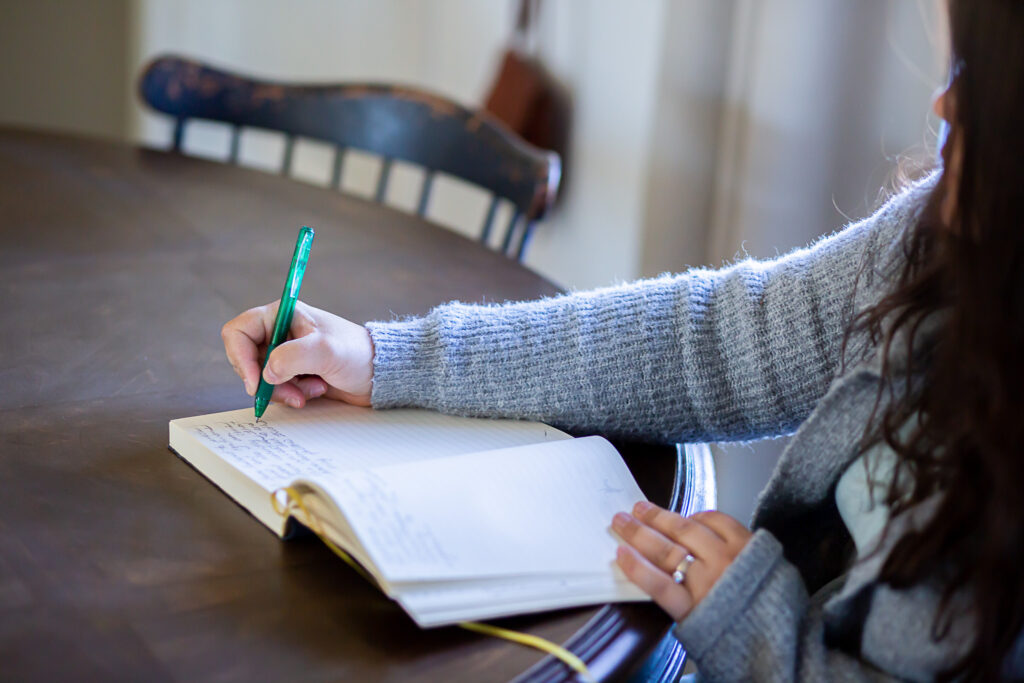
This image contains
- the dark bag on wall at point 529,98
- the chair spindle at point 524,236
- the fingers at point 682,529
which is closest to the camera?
the fingers at point 682,529

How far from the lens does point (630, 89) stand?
1.93 metres

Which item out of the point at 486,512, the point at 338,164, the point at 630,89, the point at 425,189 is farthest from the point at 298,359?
the point at 630,89

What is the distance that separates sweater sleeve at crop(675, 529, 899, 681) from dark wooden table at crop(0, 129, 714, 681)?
0.10 feet

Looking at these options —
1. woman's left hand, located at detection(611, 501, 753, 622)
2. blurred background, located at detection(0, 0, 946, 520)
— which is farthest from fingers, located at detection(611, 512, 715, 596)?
blurred background, located at detection(0, 0, 946, 520)

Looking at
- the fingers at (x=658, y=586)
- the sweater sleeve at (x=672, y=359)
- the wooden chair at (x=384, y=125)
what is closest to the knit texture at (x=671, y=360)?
the sweater sleeve at (x=672, y=359)

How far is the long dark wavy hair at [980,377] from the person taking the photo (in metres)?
0.58

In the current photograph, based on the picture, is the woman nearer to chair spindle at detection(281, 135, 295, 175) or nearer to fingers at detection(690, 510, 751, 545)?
fingers at detection(690, 510, 751, 545)

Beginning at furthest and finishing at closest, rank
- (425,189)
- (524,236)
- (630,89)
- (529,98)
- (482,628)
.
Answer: (529,98), (630,89), (425,189), (524,236), (482,628)

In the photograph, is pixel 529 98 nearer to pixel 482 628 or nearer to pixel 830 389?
pixel 830 389

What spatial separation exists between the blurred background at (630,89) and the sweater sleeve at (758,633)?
0.36 meters

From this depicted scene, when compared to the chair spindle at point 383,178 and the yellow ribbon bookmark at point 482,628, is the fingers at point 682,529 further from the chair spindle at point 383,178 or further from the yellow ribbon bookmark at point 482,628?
the chair spindle at point 383,178

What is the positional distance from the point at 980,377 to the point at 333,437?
0.46m

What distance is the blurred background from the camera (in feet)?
5.02

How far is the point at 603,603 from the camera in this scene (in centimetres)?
61
